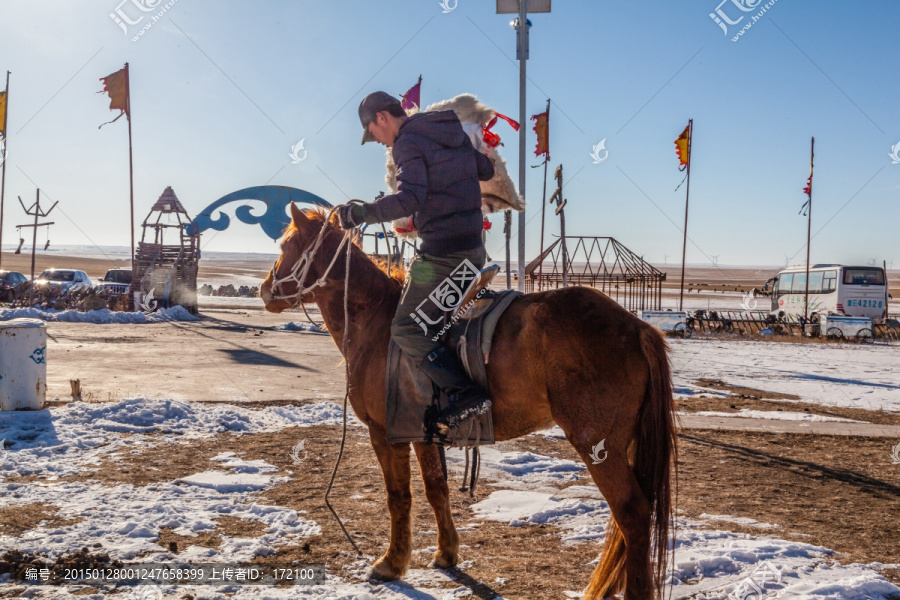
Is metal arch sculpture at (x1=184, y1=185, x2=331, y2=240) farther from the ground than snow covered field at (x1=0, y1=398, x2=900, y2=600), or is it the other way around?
metal arch sculpture at (x1=184, y1=185, x2=331, y2=240)

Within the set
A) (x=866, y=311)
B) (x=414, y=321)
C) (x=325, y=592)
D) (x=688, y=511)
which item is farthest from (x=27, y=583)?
(x=866, y=311)

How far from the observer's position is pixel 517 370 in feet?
11.4

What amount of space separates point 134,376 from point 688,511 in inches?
398

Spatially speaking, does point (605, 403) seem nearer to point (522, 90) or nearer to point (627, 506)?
point (627, 506)

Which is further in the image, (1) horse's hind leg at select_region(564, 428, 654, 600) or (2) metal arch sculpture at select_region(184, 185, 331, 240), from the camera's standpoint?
(2) metal arch sculpture at select_region(184, 185, 331, 240)

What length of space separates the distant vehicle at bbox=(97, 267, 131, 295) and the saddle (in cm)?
2823

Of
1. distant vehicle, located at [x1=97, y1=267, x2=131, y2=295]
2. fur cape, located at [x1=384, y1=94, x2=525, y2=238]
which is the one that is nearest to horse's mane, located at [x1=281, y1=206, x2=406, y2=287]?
fur cape, located at [x1=384, y1=94, x2=525, y2=238]

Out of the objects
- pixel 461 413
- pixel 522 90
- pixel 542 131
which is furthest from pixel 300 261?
pixel 542 131

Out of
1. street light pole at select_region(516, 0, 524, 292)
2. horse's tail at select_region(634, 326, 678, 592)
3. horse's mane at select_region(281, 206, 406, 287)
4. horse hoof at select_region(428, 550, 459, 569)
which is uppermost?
street light pole at select_region(516, 0, 524, 292)

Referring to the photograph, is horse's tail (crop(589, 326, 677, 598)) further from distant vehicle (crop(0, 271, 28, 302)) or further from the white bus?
distant vehicle (crop(0, 271, 28, 302))

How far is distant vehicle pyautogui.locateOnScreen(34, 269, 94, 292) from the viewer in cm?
2861

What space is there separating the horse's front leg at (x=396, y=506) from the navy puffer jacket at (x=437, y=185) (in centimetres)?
133

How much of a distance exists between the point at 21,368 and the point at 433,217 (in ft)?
22.1

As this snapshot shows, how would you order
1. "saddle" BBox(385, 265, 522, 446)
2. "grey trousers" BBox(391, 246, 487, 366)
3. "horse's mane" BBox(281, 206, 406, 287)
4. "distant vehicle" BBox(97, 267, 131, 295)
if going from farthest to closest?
"distant vehicle" BBox(97, 267, 131, 295) → "horse's mane" BBox(281, 206, 406, 287) → "grey trousers" BBox(391, 246, 487, 366) → "saddle" BBox(385, 265, 522, 446)
